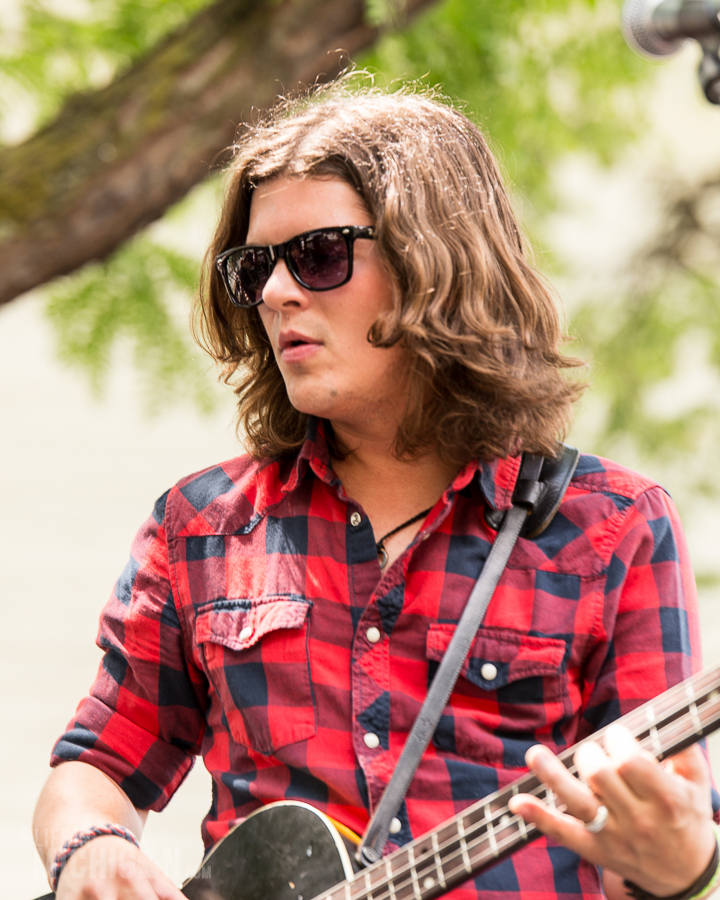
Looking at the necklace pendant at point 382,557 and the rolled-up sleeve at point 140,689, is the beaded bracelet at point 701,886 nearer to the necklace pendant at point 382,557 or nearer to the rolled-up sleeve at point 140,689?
the necklace pendant at point 382,557

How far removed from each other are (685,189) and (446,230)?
2145mm

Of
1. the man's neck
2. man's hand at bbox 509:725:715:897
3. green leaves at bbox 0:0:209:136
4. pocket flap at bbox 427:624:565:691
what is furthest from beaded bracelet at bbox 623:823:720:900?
green leaves at bbox 0:0:209:136

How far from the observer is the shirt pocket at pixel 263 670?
1320mm

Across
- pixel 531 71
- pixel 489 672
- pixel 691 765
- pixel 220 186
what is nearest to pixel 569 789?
pixel 691 765

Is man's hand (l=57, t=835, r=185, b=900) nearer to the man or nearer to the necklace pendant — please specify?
the man

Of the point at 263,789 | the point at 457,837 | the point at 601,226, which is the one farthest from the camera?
the point at 601,226

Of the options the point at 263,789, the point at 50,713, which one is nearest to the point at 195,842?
the point at 50,713

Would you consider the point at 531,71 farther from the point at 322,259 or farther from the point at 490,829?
the point at 490,829

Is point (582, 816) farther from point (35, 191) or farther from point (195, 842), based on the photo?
point (195, 842)

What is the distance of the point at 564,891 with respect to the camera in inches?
48.9

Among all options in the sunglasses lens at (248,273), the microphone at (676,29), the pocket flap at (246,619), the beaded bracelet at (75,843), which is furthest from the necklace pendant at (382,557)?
the microphone at (676,29)

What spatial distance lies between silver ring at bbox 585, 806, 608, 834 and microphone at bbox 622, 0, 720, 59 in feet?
2.69

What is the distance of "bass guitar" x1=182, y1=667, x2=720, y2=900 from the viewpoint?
1038mm

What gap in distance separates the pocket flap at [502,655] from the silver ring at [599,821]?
28 centimetres
